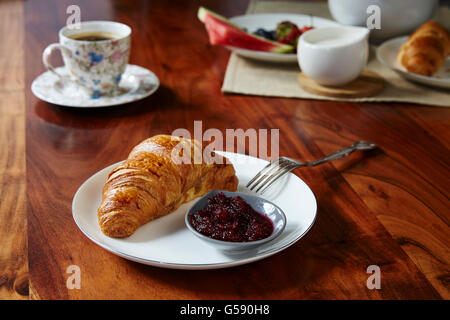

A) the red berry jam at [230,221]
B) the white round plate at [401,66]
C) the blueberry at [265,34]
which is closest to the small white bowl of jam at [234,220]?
the red berry jam at [230,221]

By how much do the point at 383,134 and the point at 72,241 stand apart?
0.83m

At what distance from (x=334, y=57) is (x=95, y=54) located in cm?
67

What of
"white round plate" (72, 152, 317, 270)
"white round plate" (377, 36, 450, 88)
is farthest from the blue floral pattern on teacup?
"white round plate" (377, 36, 450, 88)

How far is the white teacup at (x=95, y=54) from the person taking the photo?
1.42m

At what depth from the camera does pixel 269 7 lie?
7.43 ft

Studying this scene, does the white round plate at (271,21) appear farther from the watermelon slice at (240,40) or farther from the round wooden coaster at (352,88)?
the round wooden coaster at (352,88)

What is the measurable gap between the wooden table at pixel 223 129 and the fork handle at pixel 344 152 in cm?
2

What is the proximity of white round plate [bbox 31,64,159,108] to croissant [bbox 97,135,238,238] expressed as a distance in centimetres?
49

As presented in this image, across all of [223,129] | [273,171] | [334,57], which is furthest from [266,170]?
[334,57]

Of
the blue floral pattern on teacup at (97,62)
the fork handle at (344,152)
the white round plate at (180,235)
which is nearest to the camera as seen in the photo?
the white round plate at (180,235)

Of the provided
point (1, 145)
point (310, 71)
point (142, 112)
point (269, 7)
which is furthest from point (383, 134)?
point (269, 7)

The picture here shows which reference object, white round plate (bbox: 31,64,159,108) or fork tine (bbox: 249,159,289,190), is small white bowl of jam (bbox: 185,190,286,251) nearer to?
fork tine (bbox: 249,159,289,190)

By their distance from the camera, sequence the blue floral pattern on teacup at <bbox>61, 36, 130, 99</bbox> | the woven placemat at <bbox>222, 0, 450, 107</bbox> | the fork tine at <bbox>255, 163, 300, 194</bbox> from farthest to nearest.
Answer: the woven placemat at <bbox>222, 0, 450, 107</bbox> → the blue floral pattern on teacup at <bbox>61, 36, 130, 99</bbox> → the fork tine at <bbox>255, 163, 300, 194</bbox>

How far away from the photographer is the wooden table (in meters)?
0.83
